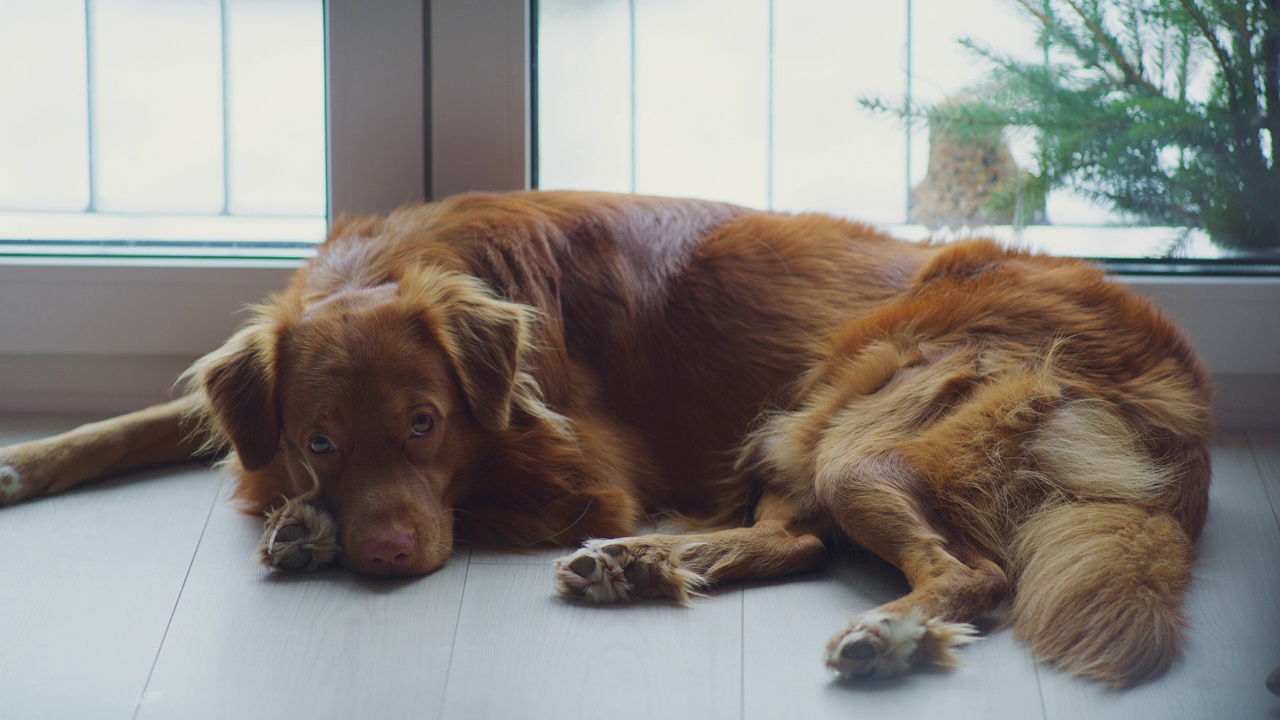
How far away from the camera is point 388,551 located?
187cm

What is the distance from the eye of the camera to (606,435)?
2.21m

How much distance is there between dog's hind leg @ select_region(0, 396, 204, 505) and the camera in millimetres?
2211

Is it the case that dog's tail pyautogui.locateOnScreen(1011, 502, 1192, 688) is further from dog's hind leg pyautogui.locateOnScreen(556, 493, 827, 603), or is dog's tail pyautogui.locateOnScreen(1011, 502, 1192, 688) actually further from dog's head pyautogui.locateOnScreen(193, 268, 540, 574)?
dog's head pyautogui.locateOnScreen(193, 268, 540, 574)

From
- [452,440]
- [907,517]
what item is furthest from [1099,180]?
[452,440]

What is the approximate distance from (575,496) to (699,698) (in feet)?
2.14

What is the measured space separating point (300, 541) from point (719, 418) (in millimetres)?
832

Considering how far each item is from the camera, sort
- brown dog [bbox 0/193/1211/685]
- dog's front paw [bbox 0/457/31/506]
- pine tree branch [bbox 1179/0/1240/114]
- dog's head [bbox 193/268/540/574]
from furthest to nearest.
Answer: pine tree branch [bbox 1179/0/1240/114] < dog's front paw [bbox 0/457/31/506] < dog's head [bbox 193/268/540/574] < brown dog [bbox 0/193/1211/685]

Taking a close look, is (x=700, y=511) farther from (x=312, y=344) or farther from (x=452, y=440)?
(x=312, y=344)

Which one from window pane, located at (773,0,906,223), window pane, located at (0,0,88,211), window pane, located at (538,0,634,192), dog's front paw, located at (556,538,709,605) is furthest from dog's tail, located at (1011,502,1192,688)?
window pane, located at (0,0,88,211)

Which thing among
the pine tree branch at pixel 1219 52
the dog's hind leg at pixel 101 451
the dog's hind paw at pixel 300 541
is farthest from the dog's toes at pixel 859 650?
the pine tree branch at pixel 1219 52

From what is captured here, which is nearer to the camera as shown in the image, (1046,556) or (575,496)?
(1046,556)

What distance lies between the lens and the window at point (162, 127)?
2682 mm

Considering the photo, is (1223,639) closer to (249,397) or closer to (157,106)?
(249,397)

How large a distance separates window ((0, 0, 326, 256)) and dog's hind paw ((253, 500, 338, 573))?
100cm
